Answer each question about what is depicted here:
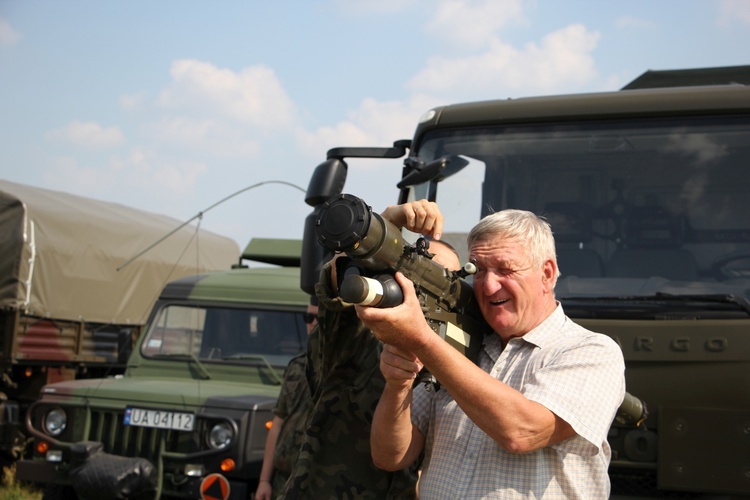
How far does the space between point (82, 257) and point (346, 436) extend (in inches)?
367

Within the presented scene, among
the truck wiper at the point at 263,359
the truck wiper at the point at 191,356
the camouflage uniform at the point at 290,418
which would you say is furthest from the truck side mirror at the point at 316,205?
the truck wiper at the point at 191,356

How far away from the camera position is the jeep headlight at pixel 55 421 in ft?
21.8

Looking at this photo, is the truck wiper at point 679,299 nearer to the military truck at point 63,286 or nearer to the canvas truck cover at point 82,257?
the canvas truck cover at point 82,257

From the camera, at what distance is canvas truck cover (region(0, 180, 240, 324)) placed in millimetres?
10344

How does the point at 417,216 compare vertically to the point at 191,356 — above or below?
above

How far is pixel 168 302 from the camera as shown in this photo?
782 cm

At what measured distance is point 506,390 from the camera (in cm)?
222

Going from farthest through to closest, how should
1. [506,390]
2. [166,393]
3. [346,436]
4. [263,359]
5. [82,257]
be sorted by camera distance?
[82,257] < [263,359] < [166,393] < [346,436] < [506,390]

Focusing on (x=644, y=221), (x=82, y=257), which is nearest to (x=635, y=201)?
Answer: (x=644, y=221)

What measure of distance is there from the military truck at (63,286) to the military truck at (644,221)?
540cm

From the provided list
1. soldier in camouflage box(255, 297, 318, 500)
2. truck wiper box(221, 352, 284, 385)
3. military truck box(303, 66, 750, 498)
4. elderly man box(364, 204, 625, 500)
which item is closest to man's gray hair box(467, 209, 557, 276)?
elderly man box(364, 204, 625, 500)

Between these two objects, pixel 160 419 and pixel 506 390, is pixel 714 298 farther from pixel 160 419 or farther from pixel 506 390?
pixel 160 419

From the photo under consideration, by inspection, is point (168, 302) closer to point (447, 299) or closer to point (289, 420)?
point (289, 420)

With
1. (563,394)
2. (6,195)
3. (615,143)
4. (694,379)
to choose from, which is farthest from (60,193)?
(563,394)
